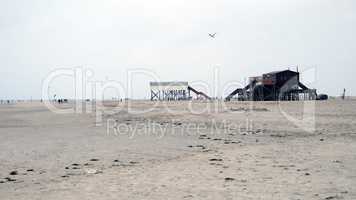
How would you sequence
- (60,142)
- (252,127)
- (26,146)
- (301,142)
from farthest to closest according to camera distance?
(252,127) → (60,142) → (26,146) → (301,142)

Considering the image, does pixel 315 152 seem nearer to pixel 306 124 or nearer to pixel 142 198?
pixel 142 198

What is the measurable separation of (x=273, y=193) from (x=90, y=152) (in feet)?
26.9

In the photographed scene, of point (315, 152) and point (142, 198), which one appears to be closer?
point (142, 198)

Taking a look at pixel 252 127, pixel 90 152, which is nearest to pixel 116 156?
pixel 90 152

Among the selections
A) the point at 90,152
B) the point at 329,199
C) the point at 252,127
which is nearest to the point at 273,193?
the point at 329,199

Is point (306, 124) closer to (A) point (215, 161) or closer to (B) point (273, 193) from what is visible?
(A) point (215, 161)

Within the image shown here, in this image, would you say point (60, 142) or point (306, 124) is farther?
point (306, 124)

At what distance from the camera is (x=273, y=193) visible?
720cm

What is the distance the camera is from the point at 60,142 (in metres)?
17.2

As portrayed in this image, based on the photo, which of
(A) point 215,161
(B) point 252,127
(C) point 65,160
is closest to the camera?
(A) point 215,161

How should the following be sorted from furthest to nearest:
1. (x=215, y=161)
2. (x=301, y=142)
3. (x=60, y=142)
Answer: (x=60, y=142) → (x=301, y=142) → (x=215, y=161)

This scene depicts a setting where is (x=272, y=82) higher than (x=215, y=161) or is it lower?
higher

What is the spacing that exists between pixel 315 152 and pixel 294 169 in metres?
3.07

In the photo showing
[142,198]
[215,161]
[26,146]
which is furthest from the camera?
[26,146]
